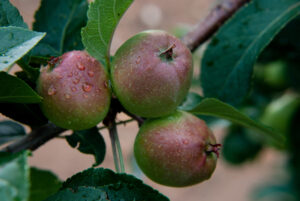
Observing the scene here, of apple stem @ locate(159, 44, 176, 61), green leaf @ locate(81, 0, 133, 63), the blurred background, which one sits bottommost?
the blurred background

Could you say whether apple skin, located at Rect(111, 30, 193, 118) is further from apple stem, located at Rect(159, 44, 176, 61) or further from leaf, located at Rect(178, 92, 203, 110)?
leaf, located at Rect(178, 92, 203, 110)

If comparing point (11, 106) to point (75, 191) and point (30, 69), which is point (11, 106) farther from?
point (75, 191)

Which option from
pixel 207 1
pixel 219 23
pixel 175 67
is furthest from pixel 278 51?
pixel 207 1

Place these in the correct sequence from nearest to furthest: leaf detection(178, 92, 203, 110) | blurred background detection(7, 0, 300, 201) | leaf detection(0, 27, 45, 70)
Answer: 1. leaf detection(0, 27, 45, 70)
2. leaf detection(178, 92, 203, 110)
3. blurred background detection(7, 0, 300, 201)

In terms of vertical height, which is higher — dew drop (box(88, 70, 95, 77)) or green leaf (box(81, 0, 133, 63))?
green leaf (box(81, 0, 133, 63))

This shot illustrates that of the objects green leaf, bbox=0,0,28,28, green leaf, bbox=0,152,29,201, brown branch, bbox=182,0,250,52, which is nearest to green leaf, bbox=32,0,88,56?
green leaf, bbox=0,0,28,28

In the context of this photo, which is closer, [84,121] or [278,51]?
[84,121]

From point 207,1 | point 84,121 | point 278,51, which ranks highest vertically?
point 84,121

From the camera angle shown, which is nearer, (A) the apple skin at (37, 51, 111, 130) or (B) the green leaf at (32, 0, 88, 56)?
(A) the apple skin at (37, 51, 111, 130)

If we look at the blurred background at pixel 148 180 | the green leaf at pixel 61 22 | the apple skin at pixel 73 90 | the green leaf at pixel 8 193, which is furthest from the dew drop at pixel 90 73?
the blurred background at pixel 148 180
